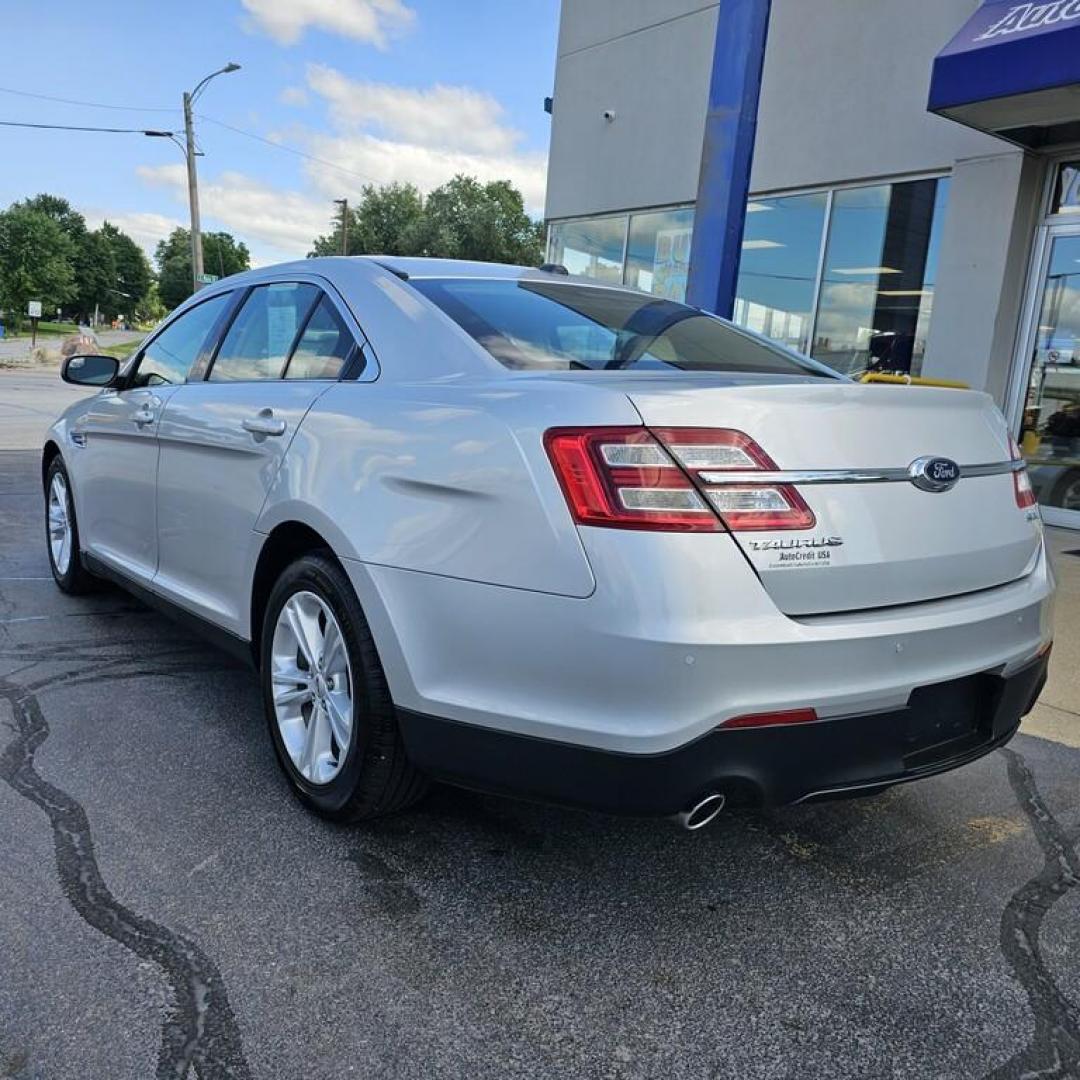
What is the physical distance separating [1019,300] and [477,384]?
7.79m

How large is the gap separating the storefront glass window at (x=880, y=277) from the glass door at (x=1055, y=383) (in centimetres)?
98

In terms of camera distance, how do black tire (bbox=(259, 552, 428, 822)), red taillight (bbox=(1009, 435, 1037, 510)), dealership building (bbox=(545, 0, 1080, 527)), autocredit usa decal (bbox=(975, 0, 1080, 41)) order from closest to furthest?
black tire (bbox=(259, 552, 428, 822)) → red taillight (bbox=(1009, 435, 1037, 510)) → autocredit usa decal (bbox=(975, 0, 1080, 41)) → dealership building (bbox=(545, 0, 1080, 527))

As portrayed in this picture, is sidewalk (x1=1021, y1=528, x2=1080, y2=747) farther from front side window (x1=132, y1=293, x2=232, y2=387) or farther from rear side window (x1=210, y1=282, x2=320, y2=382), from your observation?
front side window (x1=132, y1=293, x2=232, y2=387)

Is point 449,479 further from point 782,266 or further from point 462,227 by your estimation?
point 462,227

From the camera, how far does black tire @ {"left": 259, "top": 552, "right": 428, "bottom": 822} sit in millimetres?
2414

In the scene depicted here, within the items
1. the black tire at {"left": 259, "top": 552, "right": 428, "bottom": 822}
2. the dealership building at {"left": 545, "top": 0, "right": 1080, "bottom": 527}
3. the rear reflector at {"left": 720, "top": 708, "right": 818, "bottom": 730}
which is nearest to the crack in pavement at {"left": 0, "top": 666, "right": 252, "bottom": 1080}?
the black tire at {"left": 259, "top": 552, "right": 428, "bottom": 822}

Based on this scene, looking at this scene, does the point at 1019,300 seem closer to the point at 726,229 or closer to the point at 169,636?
the point at 726,229

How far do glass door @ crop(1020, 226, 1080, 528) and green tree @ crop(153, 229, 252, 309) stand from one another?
357ft

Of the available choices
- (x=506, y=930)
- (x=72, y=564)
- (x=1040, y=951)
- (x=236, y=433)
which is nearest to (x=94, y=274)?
(x=72, y=564)

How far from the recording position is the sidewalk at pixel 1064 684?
3.82 m

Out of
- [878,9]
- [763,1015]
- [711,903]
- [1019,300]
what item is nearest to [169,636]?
[711,903]

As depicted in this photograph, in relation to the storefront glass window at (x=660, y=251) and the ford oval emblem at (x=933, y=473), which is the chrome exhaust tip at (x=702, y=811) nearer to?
the ford oval emblem at (x=933, y=473)

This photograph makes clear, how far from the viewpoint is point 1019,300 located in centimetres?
853

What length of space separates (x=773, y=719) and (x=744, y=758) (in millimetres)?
101
